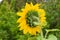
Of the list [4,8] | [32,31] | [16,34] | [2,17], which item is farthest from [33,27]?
[4,8]

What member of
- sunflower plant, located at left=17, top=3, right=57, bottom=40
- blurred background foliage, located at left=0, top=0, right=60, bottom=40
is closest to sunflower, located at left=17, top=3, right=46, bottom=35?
sunflower plant, located at left=17, top=3, right=57, bottom=40

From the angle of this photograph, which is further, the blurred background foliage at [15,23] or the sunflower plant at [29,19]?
the blurred background foliage at [15,23]

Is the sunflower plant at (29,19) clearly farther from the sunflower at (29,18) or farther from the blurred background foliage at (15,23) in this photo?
the blurred background foliage at (15,23)

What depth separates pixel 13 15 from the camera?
5.10 feet

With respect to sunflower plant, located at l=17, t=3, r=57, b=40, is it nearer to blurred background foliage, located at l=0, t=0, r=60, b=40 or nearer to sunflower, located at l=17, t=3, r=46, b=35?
sunflower, located at l=17, t=3, r=46, b=35

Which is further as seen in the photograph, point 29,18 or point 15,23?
point 15,23

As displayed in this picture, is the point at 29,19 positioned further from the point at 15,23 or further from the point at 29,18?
the point at 15,23

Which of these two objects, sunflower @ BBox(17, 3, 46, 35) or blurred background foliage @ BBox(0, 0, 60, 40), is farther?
blurred background foliage @ BBox(0, 0, 60, 40)

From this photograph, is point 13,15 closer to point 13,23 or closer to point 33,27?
point 13,23

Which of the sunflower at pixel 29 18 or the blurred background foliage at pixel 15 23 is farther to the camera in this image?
the blurred background foliage at pixel 15 23

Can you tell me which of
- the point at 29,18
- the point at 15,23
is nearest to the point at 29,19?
the point at 29,18

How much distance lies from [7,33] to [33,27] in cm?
40

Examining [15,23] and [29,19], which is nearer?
[29,19]

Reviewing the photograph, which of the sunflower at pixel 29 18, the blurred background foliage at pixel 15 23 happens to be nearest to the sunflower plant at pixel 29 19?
the sunflower at pixel 29 18
